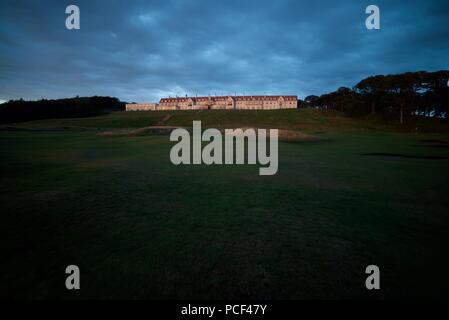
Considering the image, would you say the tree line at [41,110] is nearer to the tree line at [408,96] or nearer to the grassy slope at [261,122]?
the grassy slope at [261,122]

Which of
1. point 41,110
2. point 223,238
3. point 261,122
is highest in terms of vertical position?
point 41,110

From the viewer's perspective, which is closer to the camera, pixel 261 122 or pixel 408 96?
pixel 408 96

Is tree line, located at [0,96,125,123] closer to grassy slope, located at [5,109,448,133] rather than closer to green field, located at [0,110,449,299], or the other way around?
grassy slope, located at [5,109,448,133]

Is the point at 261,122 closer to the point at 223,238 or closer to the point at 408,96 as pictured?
the point at 408,96

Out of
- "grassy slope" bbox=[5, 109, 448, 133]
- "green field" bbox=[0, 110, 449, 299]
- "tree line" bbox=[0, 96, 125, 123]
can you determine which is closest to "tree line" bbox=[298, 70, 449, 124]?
"grassy slope" bbox=[5, 109, 448, 133]

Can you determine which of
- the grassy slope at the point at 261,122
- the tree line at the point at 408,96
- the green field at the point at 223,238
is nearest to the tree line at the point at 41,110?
the grassy slope at the point at 261,122

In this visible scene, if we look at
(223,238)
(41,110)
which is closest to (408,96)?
(223,238)

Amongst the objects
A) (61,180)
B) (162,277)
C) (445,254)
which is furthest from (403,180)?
(61,180)

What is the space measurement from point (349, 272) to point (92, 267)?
461cm

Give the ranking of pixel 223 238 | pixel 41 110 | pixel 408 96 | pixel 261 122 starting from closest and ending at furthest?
1. pixel 223 238
2. pixel 408 96
3. pixel 261 122
4. pixel 41 110

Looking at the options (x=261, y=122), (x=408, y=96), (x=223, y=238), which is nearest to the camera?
(x=223, y=238)

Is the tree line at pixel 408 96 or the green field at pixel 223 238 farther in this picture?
the tree line at pixel 408 96

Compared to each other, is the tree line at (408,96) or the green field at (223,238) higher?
the tree line at (408,96)
